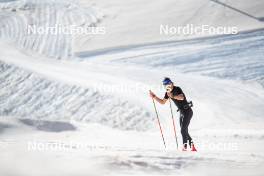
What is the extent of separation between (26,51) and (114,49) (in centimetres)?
220

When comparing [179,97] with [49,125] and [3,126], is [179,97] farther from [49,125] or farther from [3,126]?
[3,126]

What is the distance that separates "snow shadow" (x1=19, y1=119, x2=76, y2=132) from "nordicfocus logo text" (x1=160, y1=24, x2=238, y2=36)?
12.9 ft

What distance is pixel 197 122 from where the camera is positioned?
9.21 meters

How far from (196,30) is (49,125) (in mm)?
4615

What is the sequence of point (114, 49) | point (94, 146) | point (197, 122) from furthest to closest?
point (114, 49)
point (197, 122)
point (94, 146)

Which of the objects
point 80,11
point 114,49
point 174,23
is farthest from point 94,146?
point 80,11

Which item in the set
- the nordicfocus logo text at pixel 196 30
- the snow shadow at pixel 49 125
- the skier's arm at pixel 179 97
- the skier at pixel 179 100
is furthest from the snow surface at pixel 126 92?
the skier's arm at pixel 179 97

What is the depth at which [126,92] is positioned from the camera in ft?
33.7

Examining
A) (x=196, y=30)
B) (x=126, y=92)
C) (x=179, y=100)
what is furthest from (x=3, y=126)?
(x=196, y=30)

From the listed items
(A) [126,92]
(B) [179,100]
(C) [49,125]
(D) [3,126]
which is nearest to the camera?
(B) [179,100]

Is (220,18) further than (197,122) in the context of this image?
Yes

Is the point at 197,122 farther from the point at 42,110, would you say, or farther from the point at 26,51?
the point at 26,51

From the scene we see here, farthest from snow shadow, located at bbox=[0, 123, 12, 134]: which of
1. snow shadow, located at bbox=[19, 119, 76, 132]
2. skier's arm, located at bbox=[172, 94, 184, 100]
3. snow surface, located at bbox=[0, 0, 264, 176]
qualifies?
skier's arm, located at bbox=[172, 94, 184, 100]

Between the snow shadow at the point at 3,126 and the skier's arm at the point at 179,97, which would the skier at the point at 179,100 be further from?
the snow shadow at the point at 3,126
